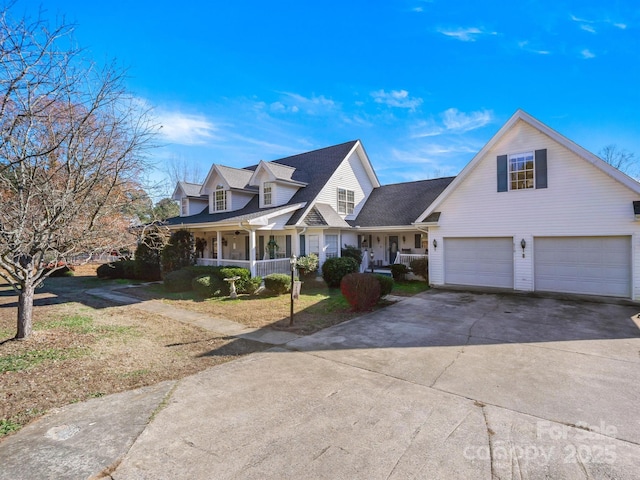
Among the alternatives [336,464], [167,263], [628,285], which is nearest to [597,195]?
[628,285]

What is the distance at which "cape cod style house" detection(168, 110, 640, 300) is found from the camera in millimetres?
11445

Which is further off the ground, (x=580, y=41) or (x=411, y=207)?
(x=580, y=41)

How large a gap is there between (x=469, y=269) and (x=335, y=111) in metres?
13.1

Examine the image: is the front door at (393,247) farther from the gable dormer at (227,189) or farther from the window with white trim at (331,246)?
the gable dormer at (227,189)

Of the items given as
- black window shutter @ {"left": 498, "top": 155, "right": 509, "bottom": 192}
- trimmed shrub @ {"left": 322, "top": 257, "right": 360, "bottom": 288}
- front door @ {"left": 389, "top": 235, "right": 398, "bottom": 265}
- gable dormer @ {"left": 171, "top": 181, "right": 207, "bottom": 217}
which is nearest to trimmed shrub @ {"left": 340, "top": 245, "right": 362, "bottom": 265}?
trimmed shrub @ {"left": 322, "top": 257, "right": 360, "bottom": 288}

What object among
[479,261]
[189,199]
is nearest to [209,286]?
[189,199]

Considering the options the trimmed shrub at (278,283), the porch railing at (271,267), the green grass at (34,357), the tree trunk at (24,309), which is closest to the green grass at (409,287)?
the trimmed shrub at (278,283)

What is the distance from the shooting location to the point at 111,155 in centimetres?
718

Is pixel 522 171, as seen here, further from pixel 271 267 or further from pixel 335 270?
pixel 271 267

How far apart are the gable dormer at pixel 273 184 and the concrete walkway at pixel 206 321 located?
324 inches

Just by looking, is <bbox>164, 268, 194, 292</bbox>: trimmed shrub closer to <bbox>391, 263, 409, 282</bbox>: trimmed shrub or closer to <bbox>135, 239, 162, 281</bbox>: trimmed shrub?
<bbox>135, 239, 162, 281</bbox>: trimmed shrub

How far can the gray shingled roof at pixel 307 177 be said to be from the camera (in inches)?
714

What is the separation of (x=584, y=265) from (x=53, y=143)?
1657 cm

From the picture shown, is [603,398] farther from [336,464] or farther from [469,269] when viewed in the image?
[469,269]
